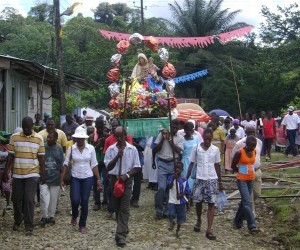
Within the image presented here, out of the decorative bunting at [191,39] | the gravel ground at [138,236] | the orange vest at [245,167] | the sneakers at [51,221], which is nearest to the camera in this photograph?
the gravel ground at [138,236]

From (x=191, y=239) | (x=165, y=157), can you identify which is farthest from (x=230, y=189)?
(x=191, y=239)

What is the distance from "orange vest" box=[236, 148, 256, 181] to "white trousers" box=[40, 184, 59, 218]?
312 cm

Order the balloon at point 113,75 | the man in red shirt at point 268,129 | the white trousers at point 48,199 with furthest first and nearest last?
the man in red shirt at point 268,129
the balloon at point 113,75
the white trousers at point 48,199

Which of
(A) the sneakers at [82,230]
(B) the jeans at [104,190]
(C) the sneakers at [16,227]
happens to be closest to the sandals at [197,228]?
(A) the sneakers at [82,230]

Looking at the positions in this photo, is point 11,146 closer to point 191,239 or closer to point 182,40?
point 191,239

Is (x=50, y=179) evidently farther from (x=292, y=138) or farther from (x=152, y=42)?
(x=292, y=138)

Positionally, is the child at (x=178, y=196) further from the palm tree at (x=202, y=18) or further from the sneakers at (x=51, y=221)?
the palm tree at (x=202, y=18)

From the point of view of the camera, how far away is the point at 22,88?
1778 centimetres

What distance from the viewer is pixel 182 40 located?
11805 millimetres

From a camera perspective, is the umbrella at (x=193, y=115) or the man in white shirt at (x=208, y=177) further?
the umbrella at (x=193, y=115)

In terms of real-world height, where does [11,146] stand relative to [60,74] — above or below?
below

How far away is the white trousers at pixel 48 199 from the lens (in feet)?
29.0

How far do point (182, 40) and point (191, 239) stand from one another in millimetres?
5067

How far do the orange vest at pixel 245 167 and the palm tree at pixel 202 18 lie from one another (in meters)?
32.3
